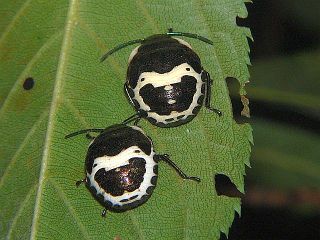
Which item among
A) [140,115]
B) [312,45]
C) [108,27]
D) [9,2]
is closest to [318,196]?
[312,45]

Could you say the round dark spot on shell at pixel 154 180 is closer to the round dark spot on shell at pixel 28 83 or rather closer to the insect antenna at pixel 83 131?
the insect antenna at pixel 83 131

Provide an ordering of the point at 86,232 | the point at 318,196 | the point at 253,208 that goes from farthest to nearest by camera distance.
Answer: the point at 253,208 → the point at 318,196 → the point at 86,232

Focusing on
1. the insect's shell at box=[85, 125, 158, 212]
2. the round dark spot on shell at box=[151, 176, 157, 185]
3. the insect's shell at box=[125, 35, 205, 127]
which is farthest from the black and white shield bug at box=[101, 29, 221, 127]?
the round dark spot on shell at box=[151, 176, 157, 185]

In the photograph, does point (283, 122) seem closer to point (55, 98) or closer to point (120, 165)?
point (120, 165)

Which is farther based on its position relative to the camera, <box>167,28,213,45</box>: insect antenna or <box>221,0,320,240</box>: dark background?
<box>221,0,320,240</box>: dark background

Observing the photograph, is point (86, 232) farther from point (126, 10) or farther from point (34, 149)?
point (126, 10)

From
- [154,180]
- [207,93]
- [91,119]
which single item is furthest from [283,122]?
[91,119]

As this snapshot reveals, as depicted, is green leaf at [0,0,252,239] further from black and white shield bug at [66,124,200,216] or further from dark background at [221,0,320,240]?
dark background at [221,0,320,240]
